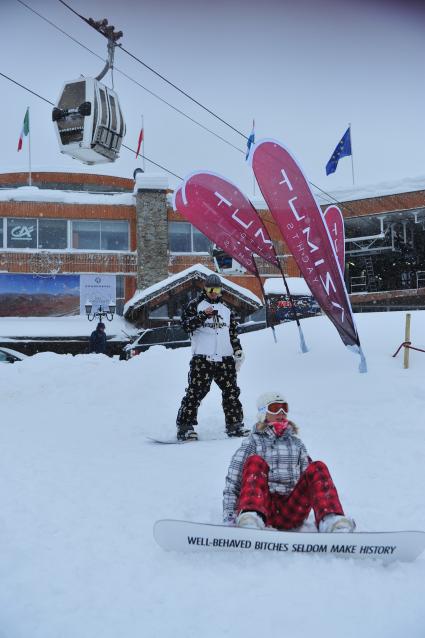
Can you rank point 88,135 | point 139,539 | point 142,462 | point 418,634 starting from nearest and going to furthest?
point 418,634 < point 139,539 < point 142,462 < point 88,135

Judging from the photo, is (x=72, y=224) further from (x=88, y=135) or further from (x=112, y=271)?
(x=88, y=135)

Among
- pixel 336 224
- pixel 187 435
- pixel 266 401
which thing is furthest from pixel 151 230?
pixel 266 401

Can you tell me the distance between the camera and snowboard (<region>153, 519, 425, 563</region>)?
10.9 ft

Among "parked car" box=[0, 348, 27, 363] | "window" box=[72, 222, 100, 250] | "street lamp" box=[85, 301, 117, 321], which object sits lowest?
"parked car" box=[0, 348, 27, 363]

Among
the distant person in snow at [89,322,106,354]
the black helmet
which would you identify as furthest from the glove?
the distant person in snow at [89,322,106,354]

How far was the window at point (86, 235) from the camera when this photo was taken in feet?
90.5

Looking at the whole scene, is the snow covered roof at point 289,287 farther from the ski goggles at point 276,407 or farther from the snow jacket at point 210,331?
the ski goggles at point 276,407

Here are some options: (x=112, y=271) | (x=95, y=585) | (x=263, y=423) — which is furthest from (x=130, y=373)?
(x=112, y=271)

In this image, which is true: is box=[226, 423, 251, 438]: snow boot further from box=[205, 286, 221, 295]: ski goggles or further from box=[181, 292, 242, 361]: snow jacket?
box=[205, 286, 221, 295]: ski goggles

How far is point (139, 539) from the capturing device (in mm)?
3854

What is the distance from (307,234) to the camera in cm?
870

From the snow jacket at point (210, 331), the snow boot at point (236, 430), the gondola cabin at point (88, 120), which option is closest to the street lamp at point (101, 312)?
the gondola cabin at point (88, 120)

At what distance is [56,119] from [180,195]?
2705mm

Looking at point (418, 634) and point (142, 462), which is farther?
→ point (142, 462)
